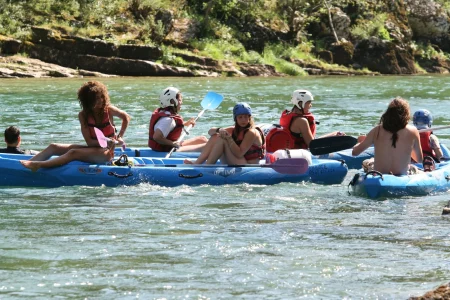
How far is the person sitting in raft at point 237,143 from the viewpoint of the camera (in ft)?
30.7

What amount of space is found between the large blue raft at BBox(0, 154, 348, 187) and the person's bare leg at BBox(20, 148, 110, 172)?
5cm

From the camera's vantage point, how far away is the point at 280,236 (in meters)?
6.88

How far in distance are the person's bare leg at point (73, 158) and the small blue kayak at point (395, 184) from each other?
2.68 meters

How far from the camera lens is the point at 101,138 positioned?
9.13 meters

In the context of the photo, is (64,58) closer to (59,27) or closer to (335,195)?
(59,27)

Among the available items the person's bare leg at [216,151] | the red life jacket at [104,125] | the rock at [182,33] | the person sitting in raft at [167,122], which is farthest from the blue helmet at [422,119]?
the rock at [182,33]

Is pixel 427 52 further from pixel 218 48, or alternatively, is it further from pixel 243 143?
pixel 243 143

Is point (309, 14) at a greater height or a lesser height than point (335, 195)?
greater

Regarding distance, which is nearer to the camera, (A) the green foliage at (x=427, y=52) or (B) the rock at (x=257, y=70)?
(B) the rock at (x=257, y=70)

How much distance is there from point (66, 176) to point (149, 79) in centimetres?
2168

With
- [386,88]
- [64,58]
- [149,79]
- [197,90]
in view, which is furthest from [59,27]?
[386,88]

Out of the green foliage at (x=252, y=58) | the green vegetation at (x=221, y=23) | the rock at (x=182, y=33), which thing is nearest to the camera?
the green vegetation at (x=221, y=23)

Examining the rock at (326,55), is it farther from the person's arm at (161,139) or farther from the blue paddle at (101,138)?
the blue paddle at (101,138)

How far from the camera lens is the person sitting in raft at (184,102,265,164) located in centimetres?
936
